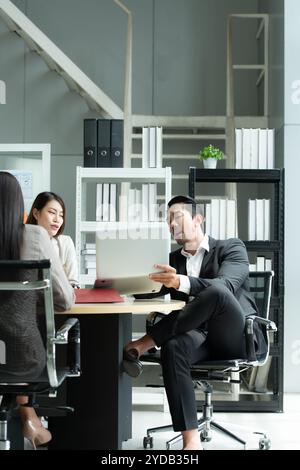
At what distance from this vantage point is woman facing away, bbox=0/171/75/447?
8.80ft

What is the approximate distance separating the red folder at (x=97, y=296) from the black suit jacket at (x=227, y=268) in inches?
15.4

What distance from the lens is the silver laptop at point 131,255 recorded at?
3.28m

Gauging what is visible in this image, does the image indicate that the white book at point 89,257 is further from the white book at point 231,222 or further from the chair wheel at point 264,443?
the chair wheel at point 264,443

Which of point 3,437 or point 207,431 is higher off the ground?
point 3,437

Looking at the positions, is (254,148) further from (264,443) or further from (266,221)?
(264,443)

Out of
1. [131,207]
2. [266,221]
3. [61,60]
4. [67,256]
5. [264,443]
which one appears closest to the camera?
[264,443]

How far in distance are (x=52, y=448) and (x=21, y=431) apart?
0.31 meters

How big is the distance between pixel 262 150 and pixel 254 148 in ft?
0.19

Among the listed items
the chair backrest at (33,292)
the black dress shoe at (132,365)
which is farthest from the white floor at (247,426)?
the chair backrest at (33,292)

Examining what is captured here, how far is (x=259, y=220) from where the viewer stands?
519 centimetres

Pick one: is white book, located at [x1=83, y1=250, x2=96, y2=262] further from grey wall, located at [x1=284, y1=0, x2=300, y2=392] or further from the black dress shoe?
the black dress shoe

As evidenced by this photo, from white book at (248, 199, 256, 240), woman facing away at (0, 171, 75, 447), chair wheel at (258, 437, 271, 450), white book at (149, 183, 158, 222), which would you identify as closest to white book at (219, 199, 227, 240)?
white book at (248, 199, 256, 240)

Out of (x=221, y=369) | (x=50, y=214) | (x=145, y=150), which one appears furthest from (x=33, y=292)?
(x=145, y=150)
